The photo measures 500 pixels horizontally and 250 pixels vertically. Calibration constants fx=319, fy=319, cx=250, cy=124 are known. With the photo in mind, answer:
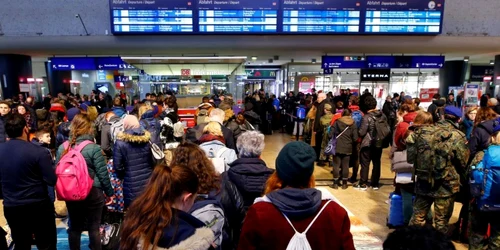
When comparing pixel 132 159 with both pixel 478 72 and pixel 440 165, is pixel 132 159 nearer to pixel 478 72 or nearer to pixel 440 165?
pixel 440 165

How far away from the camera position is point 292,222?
1519 millimetres

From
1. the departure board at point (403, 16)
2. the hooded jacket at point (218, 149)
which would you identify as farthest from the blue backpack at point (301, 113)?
the hooded jacket at point (218, 149)

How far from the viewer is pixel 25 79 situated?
11445mm

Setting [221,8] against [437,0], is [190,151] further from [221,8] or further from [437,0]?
[437,0]

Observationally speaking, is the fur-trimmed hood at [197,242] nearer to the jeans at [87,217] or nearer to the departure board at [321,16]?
the jeans at [87,217]

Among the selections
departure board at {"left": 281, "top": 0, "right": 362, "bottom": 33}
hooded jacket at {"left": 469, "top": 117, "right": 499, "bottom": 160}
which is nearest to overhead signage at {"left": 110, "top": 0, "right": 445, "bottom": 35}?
departure board at {"left": 281, "top": 0, "right": 362, "bottom": 33}

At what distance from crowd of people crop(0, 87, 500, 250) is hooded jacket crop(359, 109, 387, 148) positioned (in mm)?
18

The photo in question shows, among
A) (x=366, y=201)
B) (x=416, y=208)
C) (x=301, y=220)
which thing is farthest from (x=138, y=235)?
(x=366, y=201)

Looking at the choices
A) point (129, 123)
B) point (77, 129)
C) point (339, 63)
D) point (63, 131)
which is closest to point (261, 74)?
point (339, 63)

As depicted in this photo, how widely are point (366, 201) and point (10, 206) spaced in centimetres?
474

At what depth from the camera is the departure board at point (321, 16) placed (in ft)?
28.3

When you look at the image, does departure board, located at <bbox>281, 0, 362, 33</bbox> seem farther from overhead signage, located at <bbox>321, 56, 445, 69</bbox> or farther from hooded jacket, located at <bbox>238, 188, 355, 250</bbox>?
hooded jacket, located at <bbox>238, 188, 355, 250</bbox>

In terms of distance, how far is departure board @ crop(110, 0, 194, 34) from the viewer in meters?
8.36

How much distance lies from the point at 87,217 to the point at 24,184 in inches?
→ 25.8
